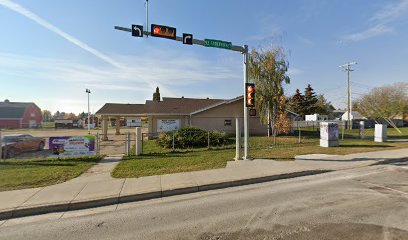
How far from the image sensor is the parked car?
1124 centimetres

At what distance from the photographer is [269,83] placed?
2183 cm

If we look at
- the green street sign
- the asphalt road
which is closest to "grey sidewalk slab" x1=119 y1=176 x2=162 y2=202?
the asphalt road

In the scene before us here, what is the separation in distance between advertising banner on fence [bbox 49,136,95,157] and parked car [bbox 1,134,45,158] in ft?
7.91

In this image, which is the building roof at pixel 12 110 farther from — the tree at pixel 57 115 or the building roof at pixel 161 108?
the tree at pixel 57 115

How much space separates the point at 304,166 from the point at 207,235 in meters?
6.57

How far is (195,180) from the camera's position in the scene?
7133mm

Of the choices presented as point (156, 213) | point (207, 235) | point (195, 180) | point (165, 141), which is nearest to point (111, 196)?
point (156, 213)

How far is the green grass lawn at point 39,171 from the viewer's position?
7.03 metres

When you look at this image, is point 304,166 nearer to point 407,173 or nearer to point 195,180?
point 407,173

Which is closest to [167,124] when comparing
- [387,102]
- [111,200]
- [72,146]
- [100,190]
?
[72,146]

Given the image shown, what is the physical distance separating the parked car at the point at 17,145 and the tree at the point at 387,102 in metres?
40.8

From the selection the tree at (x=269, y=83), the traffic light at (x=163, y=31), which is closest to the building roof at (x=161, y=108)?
the tree at (x=269, y=83)

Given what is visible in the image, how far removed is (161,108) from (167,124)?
6.77ft

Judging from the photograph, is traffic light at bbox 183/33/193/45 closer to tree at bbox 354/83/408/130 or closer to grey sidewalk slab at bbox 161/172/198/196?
grey sidewalk slab at bbox 161/172/198/196
